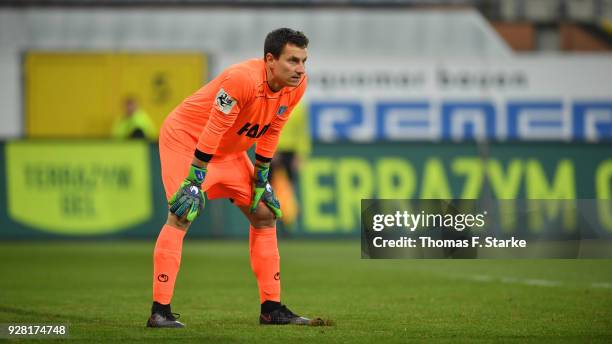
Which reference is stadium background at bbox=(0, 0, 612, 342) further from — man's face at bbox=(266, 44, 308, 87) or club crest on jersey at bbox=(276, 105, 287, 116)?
man's face at bbox=(266, 44, 308, 87)

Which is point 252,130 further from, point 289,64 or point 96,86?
point 96,86

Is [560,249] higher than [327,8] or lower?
lower

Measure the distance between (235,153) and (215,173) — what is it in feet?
0.81

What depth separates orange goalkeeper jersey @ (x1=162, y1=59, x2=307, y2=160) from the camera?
23.4 feet

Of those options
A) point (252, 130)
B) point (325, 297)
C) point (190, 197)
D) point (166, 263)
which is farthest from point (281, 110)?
point (325, 297)

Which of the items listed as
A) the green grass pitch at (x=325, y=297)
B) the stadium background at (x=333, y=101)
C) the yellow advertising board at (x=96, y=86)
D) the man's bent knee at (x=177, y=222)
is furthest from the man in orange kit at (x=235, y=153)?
the yellow advertising board at (x=96, y=86)

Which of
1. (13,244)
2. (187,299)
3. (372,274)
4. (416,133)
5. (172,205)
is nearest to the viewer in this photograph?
(172,205)

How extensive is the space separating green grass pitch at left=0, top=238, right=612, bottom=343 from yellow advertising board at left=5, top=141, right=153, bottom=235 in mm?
1348

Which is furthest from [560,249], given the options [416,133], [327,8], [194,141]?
[327,8]

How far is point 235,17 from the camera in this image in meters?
26.0

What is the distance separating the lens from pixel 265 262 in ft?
25.5

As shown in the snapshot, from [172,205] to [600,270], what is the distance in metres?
7.20

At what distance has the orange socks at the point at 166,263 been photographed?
7246 mm

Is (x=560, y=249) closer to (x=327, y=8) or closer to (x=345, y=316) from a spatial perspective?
(x=345, y=316)
